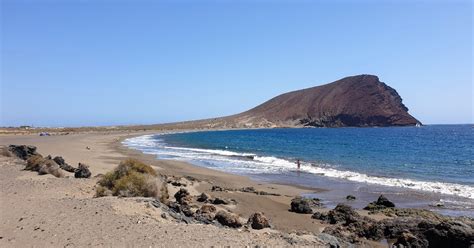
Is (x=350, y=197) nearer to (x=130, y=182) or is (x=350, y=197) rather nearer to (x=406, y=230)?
(x=406, y=230)

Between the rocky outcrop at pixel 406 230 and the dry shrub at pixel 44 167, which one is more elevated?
the dry shrub at pixel 44 167

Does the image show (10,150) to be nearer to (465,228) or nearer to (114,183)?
(114,183)

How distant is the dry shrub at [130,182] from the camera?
1341 cm

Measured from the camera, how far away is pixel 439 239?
34.3 ft

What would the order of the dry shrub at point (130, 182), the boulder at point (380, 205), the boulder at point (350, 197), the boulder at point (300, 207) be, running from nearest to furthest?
the dry shrub at point (130, 182) → the boulder at point (300, 207) → the boulder at point (380, 205) → the boulder at point (350, 197)

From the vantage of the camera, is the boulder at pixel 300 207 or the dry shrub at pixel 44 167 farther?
the dry shrub at pixel 44 167

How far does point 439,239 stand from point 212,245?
6.14 metres

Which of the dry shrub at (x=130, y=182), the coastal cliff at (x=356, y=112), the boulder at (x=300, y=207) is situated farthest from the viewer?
the coastal cliff at (x=356, y=112)

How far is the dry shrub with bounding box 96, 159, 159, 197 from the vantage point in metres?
13.4

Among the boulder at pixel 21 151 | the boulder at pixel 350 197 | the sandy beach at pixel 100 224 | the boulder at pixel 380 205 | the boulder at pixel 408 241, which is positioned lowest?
the boulder at pixel 350 197

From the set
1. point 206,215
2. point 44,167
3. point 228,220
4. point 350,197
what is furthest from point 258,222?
point 44,167

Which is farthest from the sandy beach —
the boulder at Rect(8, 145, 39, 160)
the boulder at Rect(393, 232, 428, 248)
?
the boulder at Rect(8, 145, 39, 160)

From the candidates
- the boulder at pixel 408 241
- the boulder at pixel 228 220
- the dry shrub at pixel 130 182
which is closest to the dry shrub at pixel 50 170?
the dry shrub at pixel 130 182

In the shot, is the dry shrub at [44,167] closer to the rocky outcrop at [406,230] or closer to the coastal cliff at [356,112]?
the rocky outcrop at [406,230]
